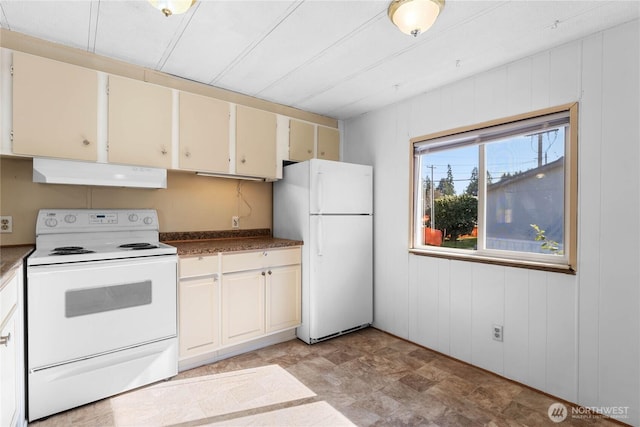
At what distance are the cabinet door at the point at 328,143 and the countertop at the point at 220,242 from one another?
106 cm

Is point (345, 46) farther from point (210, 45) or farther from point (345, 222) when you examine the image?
point (345, 222)

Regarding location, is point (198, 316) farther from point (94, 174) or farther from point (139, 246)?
point (94, 174)

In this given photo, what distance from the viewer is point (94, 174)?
2240 mm

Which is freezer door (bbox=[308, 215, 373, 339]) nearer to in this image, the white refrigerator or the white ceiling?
the white refrigerator

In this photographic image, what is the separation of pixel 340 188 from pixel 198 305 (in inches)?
63.7

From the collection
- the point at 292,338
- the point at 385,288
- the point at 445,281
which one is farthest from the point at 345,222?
the point at 292,338

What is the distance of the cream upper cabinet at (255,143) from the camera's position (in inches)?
116

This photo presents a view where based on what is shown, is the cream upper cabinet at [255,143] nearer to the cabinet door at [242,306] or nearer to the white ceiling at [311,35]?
the white ceiling at [311,35]

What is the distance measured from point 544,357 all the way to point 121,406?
278 cm

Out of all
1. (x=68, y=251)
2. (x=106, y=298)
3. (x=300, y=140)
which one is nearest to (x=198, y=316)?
(x=106, y=298)

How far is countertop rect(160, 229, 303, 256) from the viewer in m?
2.55

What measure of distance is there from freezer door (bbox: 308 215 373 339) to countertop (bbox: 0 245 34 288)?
1.99 metres

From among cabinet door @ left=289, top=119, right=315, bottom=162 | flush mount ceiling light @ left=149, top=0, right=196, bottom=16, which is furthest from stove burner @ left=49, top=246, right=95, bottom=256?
cabinet door @ left=289, top=119, right=315, bottom=162

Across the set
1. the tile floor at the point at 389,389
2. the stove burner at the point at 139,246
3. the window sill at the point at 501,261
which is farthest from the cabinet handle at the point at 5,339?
the window sill at the point at 501,261
